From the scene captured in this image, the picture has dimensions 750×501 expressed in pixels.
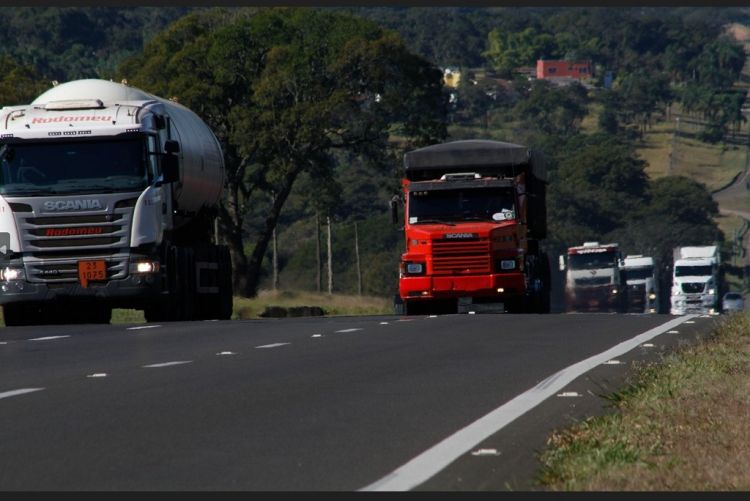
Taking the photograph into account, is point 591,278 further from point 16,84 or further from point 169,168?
point 169,168

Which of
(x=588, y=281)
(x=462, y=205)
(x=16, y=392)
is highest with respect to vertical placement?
(x=462, y=205)

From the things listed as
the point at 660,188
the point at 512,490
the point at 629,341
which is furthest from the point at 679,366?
the point at 660,188

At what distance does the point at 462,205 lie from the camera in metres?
34.7

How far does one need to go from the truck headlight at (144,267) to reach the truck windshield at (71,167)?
1.22 m

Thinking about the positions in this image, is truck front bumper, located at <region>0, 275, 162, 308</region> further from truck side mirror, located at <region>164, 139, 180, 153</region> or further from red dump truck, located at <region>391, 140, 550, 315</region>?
red dump truck, located at <region>391, 140, 550, 315</region>

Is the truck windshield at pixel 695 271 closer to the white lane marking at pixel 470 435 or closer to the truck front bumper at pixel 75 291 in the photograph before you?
the truck front bumper at pixel 75 291

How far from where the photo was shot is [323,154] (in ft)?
196

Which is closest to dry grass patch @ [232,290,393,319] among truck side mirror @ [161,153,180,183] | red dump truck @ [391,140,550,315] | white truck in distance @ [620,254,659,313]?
red dump truck @ [391,140,550,315]

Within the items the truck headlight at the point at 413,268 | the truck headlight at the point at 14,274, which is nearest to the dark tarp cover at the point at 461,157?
the truck headlight at the point at 413,268

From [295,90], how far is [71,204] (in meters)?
31.1

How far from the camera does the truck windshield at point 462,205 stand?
34.6 metres

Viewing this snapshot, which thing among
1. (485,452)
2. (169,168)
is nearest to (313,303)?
(169,168)

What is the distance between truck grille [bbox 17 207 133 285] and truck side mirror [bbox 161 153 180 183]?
916mm

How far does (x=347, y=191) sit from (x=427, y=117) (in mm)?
73910
